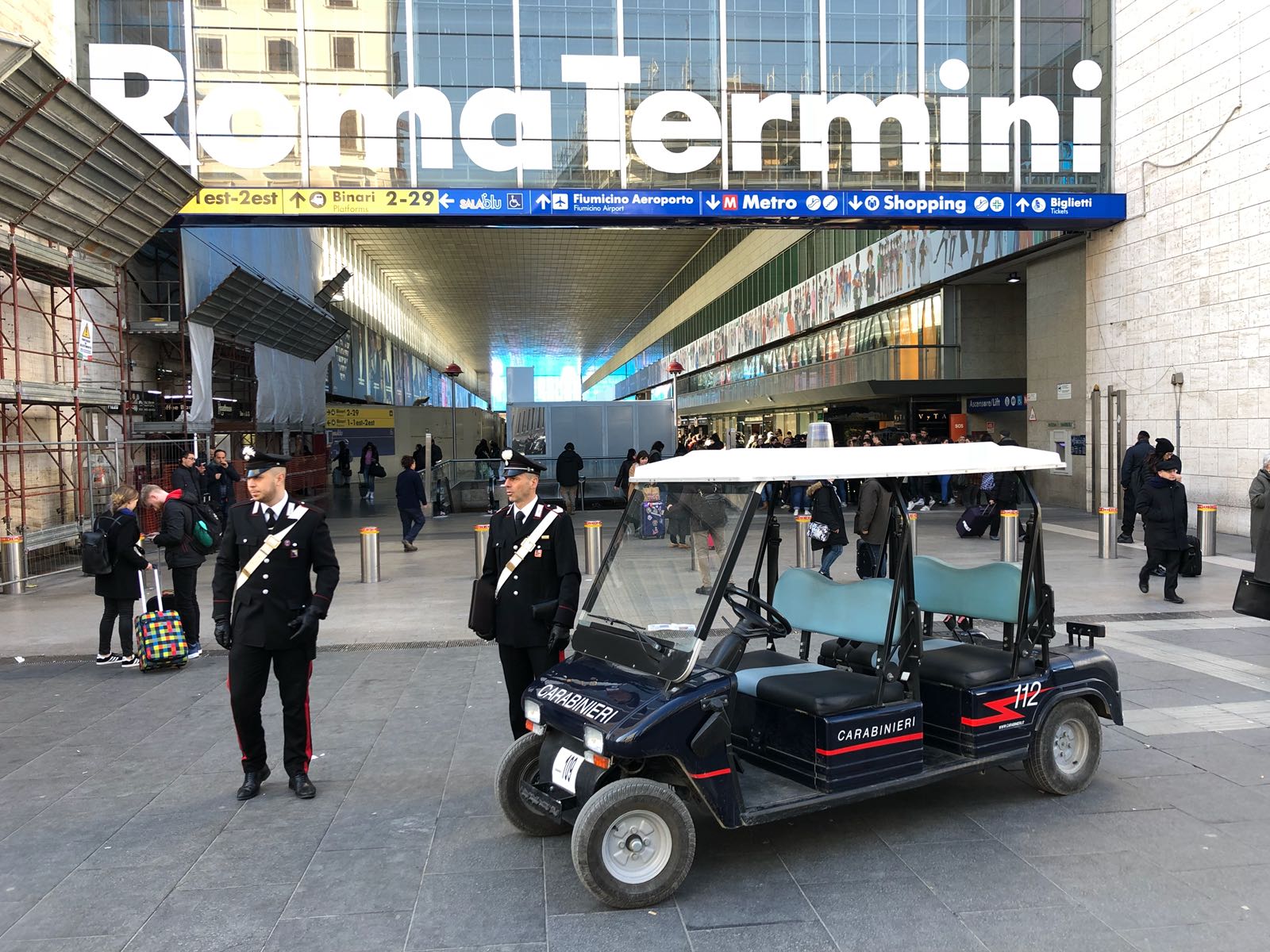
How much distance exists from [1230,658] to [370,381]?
1718 inches

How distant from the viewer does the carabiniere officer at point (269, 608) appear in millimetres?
5078

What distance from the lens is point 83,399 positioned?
48.2ft

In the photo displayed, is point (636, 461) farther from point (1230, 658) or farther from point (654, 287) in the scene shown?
point (654, 287)

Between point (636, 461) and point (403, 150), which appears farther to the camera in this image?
point (636, 461)

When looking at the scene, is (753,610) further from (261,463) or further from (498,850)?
(261,463)

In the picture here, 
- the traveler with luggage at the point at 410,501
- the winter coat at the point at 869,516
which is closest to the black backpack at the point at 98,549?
the winter coat at the point at 869,516

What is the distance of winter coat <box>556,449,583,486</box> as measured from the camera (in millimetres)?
22484

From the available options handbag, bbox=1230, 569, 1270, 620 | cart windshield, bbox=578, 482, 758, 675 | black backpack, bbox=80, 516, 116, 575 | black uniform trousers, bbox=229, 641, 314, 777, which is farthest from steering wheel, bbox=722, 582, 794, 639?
black backpack, bbox=80, 516, 116, 575

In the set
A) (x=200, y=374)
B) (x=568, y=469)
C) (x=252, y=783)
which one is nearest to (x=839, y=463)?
(x=252, y=783)

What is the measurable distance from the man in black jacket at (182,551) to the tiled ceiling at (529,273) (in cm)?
1862

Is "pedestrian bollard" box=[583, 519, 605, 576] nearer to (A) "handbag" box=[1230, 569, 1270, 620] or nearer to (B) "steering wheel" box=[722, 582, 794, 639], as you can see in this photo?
(A) "handbag" box=[1230, 569, 1270, 620]

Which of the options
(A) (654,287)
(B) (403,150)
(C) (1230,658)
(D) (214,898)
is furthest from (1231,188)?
(A) (654,287)

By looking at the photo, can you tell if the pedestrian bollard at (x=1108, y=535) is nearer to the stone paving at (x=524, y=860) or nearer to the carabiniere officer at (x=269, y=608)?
the stone paving at (x=524, y=860)

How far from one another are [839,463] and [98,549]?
6.62 m
